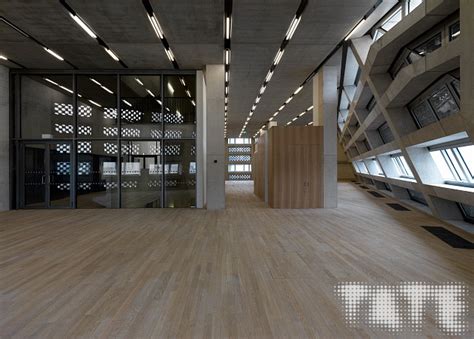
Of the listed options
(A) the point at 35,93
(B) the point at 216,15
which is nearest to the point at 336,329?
(B) the point at 216,15

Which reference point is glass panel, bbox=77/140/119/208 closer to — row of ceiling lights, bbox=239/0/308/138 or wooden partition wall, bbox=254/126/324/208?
wooden partition wall, bbox=254/126/324/208

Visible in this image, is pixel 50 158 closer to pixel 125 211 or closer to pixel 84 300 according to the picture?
pixel 125 211

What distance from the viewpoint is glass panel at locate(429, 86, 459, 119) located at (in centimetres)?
715

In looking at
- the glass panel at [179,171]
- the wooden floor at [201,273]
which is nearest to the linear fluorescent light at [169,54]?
the glass panel at [179,171]

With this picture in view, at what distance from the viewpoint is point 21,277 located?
3869 mm

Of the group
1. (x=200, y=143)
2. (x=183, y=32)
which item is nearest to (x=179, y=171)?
(x=200, y=143)

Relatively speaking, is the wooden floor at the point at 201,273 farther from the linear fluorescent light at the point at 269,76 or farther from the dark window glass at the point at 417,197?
the linear fluorescent light at the point at 269,76

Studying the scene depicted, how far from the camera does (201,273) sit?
3986mm

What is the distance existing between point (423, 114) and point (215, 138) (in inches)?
267

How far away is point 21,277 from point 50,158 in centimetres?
795

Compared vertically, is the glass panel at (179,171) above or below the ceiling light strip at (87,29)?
below

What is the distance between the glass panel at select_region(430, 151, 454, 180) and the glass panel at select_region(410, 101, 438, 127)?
→ 0.98m

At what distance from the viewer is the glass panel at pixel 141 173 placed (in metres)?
10.5

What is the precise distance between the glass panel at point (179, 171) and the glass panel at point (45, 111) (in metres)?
3.84
